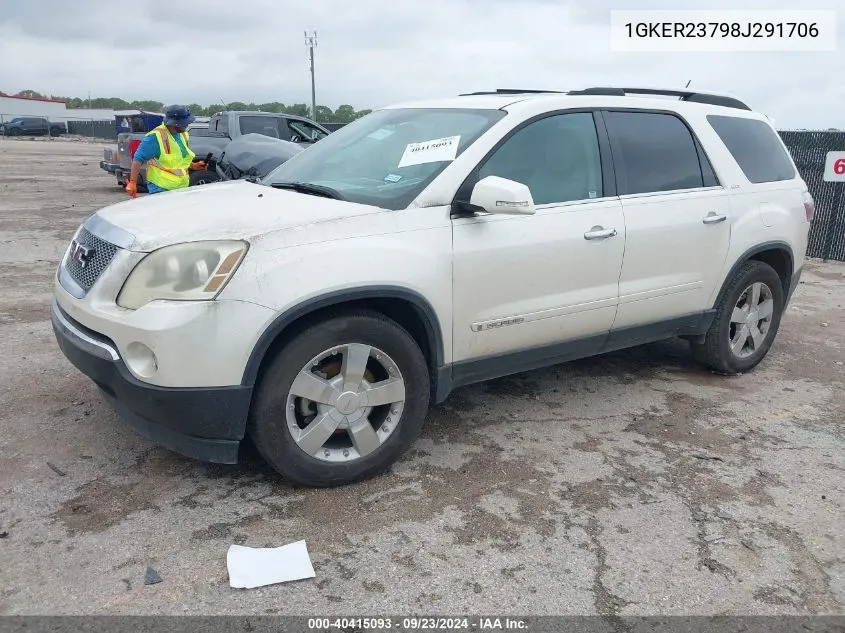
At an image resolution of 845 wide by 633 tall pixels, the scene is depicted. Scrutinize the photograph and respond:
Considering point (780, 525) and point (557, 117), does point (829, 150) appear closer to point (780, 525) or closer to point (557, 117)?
point (557, 117)

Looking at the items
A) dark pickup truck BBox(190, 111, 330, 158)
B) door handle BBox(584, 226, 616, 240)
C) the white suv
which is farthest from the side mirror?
dark pickup truck BBox(190, 111, 330, 158)

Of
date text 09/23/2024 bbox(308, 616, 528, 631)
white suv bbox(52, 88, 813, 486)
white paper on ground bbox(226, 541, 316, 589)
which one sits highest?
white suv bbox(52, 88, 813, 486)

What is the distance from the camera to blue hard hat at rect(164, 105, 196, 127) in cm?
697

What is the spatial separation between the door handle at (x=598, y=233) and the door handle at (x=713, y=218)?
873mm

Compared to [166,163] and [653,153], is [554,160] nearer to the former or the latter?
[653,153]

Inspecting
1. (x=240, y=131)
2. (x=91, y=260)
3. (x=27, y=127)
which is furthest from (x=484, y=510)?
(x=27, y=127)

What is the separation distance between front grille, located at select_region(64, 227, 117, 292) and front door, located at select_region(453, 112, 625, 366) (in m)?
1.56

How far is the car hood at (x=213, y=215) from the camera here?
3076mm

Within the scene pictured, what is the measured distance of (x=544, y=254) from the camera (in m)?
3.77

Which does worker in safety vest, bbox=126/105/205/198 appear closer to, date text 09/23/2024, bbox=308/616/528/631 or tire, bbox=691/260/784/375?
tire, bbox=691/260/784/375

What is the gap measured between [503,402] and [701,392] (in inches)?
55.2

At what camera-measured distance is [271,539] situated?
9.66ft

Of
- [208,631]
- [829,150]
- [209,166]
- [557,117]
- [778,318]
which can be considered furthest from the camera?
[209,166]

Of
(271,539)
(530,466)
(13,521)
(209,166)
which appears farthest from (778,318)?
(209,166)
